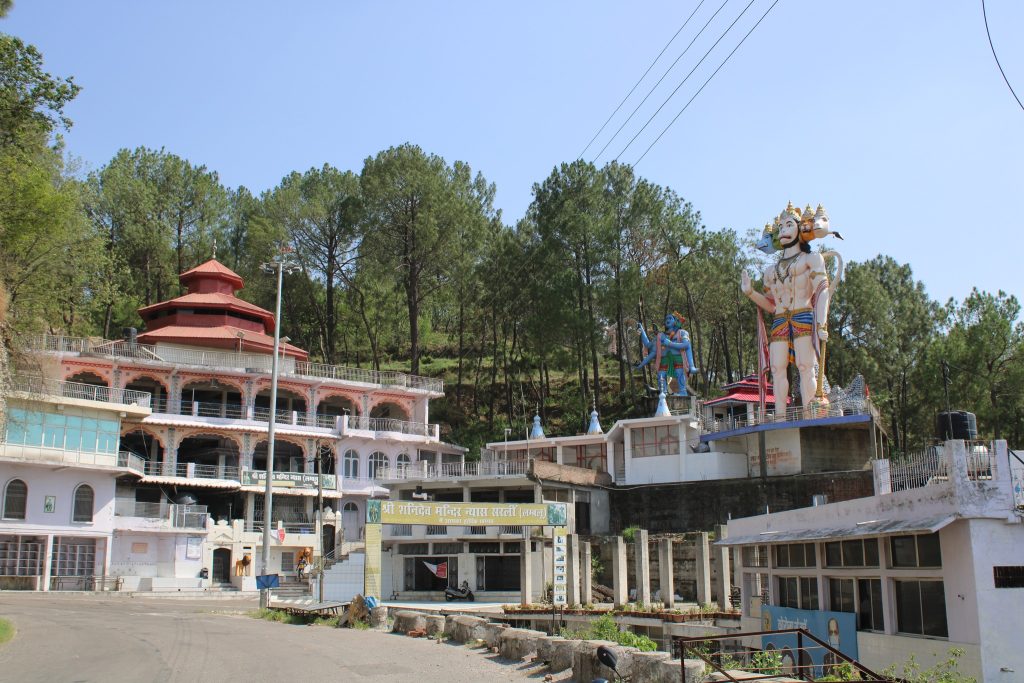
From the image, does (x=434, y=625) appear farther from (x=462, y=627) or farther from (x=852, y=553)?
(x=852, y=553)

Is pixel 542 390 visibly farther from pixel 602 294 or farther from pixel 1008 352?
pixel 1008 352

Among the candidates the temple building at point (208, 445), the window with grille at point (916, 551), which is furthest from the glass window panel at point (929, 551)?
the temple building at point (208, 445)

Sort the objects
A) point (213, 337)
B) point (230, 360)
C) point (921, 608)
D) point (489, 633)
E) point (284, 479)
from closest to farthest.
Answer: point (921, 608) < point (489, 633) < point (284, 479) < point (213, 337) < point (230, 360)

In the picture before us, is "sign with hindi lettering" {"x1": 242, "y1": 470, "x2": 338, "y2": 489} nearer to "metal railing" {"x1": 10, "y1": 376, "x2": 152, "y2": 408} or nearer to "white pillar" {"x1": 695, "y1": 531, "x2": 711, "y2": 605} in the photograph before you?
"metal railing" {"x1": 10, "y1": 376, "x2": 152, "y2": 408}

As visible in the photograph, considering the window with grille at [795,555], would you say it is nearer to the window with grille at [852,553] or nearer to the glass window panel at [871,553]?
the window with grille at [852,553]

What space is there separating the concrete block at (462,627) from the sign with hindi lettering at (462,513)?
7.88m

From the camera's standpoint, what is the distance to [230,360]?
50.9m

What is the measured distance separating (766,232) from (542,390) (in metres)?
18.9

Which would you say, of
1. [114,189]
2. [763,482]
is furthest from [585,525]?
[114,189]

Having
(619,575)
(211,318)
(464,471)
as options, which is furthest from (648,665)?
(211,318)

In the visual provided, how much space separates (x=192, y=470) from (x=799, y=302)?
29437 millimetres

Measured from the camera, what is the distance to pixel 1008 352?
142 ft

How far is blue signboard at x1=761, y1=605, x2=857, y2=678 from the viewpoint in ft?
63.8

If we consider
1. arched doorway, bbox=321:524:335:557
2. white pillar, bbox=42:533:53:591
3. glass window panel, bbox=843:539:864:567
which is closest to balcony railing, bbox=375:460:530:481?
arched doorway, bbox=321:524:335:557
